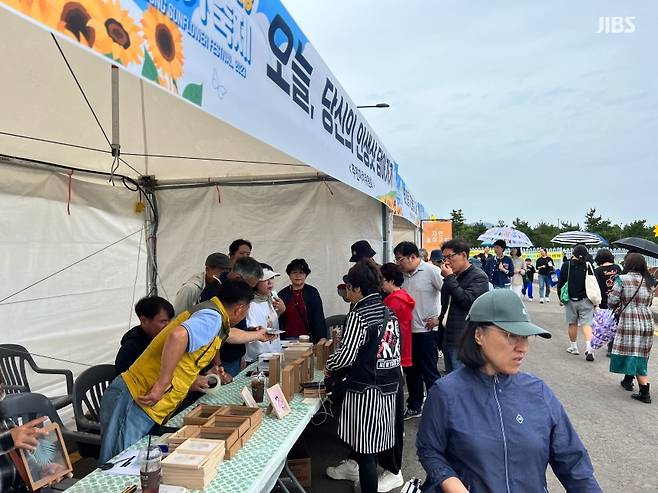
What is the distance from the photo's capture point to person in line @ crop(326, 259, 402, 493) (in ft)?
7.98

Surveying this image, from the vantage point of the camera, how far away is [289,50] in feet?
6.74

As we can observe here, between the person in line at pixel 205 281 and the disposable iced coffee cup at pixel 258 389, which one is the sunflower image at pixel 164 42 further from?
the person in line at pixel 205 281

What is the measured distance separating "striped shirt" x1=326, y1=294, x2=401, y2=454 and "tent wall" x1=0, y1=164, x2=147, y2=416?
3059 millimetres

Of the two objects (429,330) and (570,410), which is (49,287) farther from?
(570,410)

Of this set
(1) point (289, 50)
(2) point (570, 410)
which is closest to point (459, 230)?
(2) point (570, 410)

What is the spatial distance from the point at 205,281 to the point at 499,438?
2.79 m

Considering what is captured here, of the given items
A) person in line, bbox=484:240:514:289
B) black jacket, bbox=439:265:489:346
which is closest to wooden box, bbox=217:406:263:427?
black jacket, bbox=439:265:489:346

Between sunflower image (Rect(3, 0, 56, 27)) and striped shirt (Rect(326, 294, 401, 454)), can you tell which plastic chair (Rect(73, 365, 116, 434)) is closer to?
striped shirt (Rect(326, 294, 401, 454))

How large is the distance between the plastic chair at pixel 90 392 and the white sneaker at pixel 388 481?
1.76 m

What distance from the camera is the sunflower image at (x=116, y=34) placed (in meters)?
0.97

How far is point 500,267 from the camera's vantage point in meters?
9.20

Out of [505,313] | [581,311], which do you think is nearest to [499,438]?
[505,313]

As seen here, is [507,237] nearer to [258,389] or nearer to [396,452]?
[396,452]

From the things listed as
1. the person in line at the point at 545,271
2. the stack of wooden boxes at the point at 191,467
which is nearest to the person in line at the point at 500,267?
the person in line at the point at 545,271
